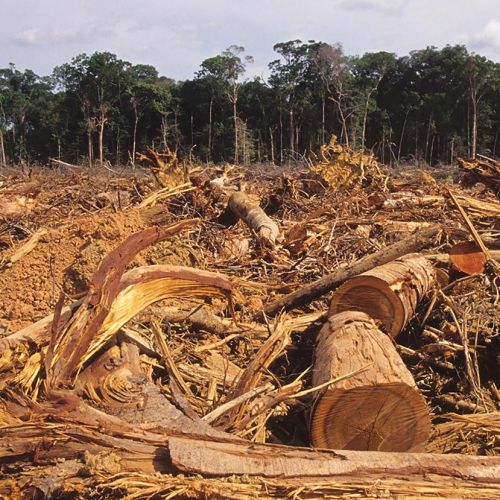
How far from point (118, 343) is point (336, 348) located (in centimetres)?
112

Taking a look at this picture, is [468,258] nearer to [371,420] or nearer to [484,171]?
[484,171]

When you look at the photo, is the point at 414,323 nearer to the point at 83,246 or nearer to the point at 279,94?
the point at 83,246

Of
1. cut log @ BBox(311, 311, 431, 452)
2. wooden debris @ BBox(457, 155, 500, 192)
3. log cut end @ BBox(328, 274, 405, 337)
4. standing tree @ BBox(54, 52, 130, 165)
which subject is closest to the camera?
cut log @ BBox(311, 311, 431, 452)

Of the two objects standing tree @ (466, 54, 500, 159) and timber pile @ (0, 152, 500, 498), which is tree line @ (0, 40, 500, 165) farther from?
timber pile @ (0, 152, 500, 498)

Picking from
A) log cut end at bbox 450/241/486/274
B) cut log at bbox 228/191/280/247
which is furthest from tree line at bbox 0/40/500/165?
log cut end at bbox 450/241/486/274

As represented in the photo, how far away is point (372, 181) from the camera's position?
9922 millimetres

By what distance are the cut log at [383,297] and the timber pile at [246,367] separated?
1cm

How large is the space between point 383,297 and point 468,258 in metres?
1.00

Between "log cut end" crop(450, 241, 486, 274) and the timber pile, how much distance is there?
15 mm

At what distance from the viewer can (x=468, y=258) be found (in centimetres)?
416

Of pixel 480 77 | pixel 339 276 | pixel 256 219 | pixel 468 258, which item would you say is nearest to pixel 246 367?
pixel 339 276

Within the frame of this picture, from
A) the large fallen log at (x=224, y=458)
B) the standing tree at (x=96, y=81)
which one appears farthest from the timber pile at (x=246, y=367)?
the standing tree at (x=96, y=81)

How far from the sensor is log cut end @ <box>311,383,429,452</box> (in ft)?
8.32

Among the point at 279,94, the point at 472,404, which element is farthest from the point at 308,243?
the point at 279,94
